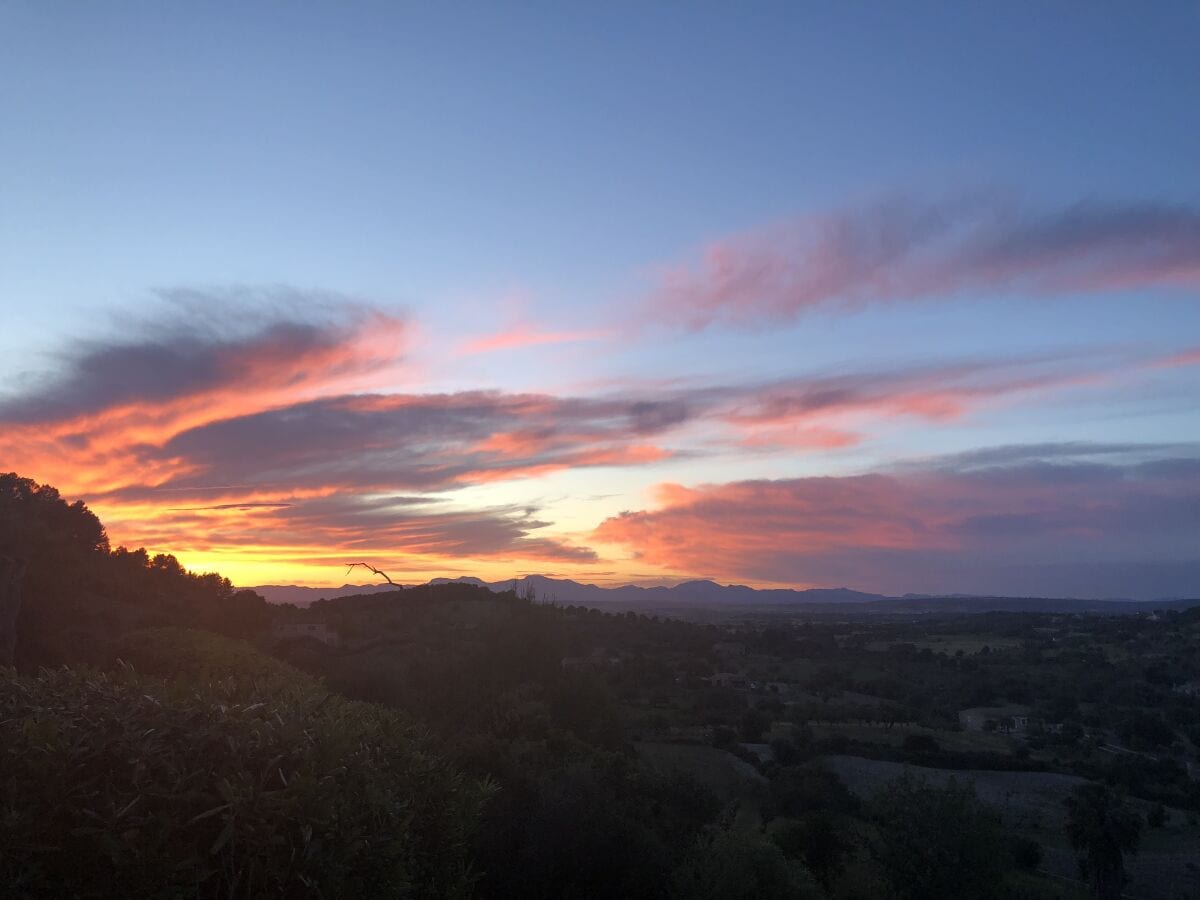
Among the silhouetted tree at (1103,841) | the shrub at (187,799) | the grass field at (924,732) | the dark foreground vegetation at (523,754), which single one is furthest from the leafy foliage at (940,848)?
the grass field at (924,732)

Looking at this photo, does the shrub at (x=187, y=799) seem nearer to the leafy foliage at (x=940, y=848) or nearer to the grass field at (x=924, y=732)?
the leafy foliage at (x=940, y=848)

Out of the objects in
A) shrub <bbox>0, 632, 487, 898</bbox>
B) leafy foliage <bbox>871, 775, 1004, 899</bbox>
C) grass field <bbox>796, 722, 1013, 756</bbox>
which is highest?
shrub <bbox>0, 632, 487, 898</bbox>

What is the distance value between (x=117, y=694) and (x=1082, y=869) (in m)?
30.8

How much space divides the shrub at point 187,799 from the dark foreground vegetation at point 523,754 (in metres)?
0.02

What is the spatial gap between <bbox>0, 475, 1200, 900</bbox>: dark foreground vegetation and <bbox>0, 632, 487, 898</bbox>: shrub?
0.02 meters

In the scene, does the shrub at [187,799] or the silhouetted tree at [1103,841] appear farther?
the silhouetted tree at [1103,841]

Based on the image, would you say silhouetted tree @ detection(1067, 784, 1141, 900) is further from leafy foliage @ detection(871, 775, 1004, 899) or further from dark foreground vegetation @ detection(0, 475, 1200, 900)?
leafy foliage @ detection(871, 775, 1004, 899)

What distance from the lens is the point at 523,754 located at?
2036cm

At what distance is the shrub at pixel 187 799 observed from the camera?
20.3 ft

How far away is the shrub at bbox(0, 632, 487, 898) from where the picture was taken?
6.19 metres

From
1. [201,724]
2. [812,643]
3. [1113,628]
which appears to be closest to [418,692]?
[201,724]

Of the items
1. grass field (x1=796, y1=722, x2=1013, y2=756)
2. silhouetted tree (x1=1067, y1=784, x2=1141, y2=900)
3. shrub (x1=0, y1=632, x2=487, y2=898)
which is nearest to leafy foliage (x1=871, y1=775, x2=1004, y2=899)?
silhouetted tree (x1=1067, y1=784, x2=1141, y2=900)

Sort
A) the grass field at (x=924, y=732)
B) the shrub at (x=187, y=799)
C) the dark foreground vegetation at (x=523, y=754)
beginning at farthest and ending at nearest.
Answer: the grass field at (x=924, y=732)
the dark foreground vegetation at (x=523, y=754)
the shrub at (x=187, y=799)

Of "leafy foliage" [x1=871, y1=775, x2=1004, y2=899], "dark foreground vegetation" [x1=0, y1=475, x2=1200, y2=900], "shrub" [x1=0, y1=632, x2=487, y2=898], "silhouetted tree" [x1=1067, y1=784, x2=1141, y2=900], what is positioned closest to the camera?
"shrub" [x1=0, y1=632, x2=487, y2=898]
